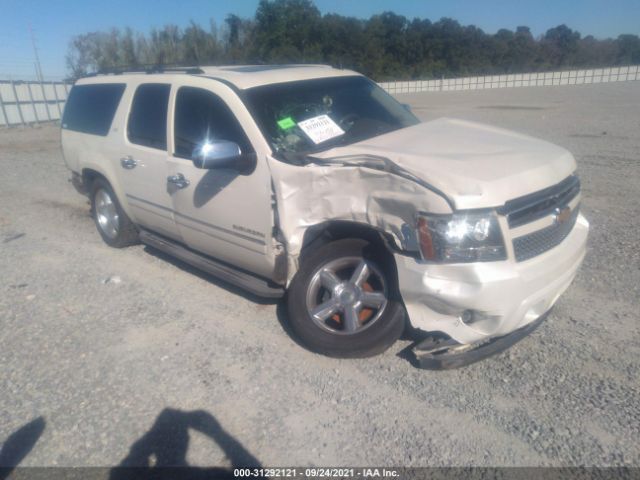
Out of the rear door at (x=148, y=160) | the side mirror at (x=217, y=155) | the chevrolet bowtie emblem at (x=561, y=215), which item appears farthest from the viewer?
the rear door at (x=148, y=160)

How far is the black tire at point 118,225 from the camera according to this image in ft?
19.2

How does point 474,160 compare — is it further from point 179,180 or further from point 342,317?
point 179,180

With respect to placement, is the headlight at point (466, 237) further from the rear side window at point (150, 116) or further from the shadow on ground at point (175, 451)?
the rear side window at point (150, 116)

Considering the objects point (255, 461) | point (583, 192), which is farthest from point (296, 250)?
point (583, 192)

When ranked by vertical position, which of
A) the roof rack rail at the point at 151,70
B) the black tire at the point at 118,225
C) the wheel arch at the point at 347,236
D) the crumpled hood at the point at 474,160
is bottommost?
the black tire at the point at 118,225

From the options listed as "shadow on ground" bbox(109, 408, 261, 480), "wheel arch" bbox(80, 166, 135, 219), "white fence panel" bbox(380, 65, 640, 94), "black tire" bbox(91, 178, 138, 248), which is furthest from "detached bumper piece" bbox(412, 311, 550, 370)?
"white fence panel" bbox(380, 65, 640, 94)

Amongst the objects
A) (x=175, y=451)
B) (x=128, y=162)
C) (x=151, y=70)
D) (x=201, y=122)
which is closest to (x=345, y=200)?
(x=201, y=122)

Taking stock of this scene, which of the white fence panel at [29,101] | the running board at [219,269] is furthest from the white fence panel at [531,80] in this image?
the running board at [219,269]

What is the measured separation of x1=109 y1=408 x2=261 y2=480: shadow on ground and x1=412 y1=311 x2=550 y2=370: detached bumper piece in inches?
47.9

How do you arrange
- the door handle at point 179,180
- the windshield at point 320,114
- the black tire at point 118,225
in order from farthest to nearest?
the black tire at point 118,225, the door handle at point 179,180, the windshield at point 320,114

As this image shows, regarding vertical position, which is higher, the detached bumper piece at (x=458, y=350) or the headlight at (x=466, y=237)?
the headlight at (x=466, y=237)

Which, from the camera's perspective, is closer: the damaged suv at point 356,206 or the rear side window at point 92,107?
the damaged suv at point 356,206

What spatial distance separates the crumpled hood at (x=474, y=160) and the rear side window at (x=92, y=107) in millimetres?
3202

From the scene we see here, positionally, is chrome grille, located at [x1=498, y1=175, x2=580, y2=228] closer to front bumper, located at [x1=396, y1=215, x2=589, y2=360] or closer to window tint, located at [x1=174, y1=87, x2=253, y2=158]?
front bumper, located at [x1=396, y1=215, x2=589, y2=360]
